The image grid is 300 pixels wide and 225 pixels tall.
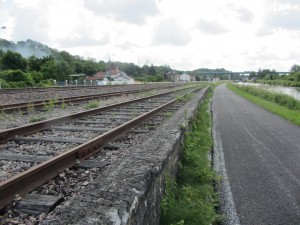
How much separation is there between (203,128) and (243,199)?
5.64 metres

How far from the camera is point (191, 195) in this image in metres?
4.47

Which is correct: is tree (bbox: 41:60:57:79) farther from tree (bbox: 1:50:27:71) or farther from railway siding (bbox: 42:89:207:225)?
railway siding (bbox: 42:89:207:225)

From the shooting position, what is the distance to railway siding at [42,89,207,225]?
92.4 inches

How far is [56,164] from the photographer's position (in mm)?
3832

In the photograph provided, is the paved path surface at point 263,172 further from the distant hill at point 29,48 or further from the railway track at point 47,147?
the distant hill at point 29,48

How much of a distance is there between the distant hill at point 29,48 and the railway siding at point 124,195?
138229 mm

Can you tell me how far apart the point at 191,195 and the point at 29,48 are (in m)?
158

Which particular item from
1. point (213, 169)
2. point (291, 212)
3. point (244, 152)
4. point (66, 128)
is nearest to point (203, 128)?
point (244, 152)

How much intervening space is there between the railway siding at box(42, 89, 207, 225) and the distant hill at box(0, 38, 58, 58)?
138 metres

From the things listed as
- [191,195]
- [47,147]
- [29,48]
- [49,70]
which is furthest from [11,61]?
[29,48]

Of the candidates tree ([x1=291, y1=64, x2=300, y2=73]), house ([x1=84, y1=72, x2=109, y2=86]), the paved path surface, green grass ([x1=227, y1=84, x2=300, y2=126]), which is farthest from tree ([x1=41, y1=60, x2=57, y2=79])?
tree ([x1=291, y1=64, x2=300, y2=73])

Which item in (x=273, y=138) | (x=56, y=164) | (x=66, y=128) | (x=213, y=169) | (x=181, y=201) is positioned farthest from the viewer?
(x=273, y=138)

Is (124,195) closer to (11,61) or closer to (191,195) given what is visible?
(191,195)

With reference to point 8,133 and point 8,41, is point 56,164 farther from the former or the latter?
point 8,41
